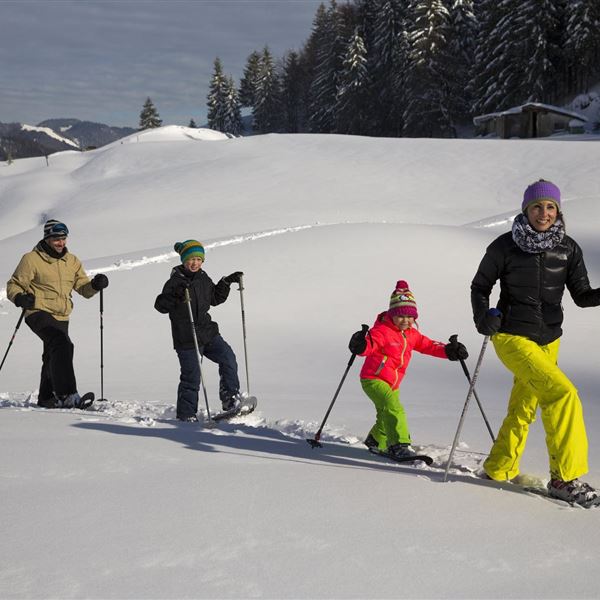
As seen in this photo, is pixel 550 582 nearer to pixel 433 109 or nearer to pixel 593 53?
pixel 593 53

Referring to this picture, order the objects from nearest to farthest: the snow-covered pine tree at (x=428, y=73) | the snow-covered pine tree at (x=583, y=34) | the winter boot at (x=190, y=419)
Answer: the winter boot at (x=190, y=419) → the snow-covered pine tree at (x=583, y=34) → the snow-covered pine tree at (x=428, y=73)

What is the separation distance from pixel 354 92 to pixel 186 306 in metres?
62.8

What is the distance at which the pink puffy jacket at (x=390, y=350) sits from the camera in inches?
196

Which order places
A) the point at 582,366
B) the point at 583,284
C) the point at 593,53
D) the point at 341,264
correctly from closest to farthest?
the point at 583,284
the point at 582,366
the point at 341,264
the point at 593,53

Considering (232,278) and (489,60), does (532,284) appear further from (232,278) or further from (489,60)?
(489,60)

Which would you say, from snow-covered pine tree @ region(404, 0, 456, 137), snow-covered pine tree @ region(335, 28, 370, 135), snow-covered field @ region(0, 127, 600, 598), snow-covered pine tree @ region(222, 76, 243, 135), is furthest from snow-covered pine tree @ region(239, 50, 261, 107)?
snow-covered field @ region(0, 127, 600, 598)

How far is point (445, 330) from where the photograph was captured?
11617mm

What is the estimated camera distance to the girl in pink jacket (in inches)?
192

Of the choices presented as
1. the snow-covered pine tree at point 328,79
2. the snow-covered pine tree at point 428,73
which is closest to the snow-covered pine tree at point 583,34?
the snow-covered pine tree at point 428,73

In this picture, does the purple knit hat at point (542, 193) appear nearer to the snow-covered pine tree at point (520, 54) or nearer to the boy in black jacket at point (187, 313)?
the boy in black jacket at point (187, 313)

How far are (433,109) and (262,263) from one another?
4849cm

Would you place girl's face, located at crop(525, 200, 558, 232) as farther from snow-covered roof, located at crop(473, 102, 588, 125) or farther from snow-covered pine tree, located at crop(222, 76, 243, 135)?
snow-covered pine tree, located at crop(222, 76, 243, 135)

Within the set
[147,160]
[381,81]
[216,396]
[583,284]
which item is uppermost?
[381,81]

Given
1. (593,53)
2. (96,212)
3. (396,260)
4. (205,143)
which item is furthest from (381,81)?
(396,260)
